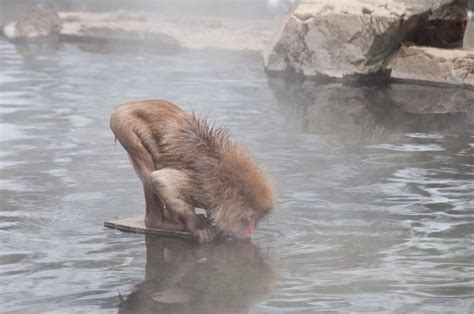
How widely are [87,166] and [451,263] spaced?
2957 mm

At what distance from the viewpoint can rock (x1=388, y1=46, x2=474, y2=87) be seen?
10.7 metres

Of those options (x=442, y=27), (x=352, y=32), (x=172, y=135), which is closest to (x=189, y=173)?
(x=172, y=135)

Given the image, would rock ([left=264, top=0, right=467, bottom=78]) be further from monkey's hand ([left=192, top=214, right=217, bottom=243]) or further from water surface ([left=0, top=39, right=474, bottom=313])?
monkey's hand ([left=192, top=214, right=217, bottom=243])

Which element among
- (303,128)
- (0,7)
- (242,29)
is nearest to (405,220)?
(303,128)

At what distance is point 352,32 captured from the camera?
11.4 meters

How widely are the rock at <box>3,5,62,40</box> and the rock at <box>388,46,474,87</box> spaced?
266 inches

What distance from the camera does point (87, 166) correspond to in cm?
666

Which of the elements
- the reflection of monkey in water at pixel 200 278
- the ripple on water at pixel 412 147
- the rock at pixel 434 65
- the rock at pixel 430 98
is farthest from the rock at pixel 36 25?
the reflection of monkey in water at pixel 200 278

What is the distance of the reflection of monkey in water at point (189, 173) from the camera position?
4.73 m

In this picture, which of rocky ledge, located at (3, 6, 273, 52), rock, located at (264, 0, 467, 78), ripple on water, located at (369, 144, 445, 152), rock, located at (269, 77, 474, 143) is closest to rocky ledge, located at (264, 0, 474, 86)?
rock, located at (264, 0, 467, 78)

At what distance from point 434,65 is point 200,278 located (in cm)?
735

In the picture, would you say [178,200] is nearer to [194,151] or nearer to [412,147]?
[194,151]

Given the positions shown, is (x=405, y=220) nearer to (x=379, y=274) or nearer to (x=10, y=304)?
(x=379, y=274)

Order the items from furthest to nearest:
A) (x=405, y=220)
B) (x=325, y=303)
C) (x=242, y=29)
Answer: (x=242, y=29) → (x=405, y=220) → (x=325, y=303)
